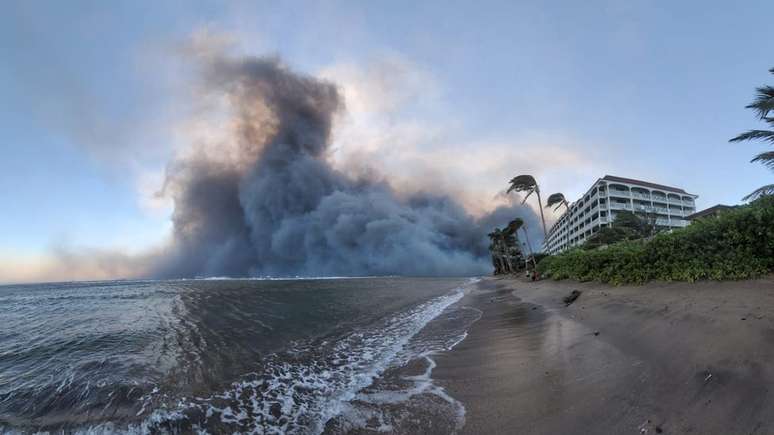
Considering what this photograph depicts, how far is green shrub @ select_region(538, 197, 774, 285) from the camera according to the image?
8711 millimetres

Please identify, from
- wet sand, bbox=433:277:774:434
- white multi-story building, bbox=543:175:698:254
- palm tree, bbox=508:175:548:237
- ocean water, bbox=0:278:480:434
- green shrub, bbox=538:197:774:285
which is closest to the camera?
wet sand, bbox=433:277:774:434

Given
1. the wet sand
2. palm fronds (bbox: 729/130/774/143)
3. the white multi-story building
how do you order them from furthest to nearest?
1. the white multi-story building
2. palm fronds (bbox: 729/130/774/143)
3. the wet sand

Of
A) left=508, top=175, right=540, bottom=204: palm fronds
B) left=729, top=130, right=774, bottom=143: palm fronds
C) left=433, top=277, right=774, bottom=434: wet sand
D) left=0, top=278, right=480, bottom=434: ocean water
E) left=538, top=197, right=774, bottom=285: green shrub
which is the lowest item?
left=0, top=278, right=480, bottom=434: ocean water

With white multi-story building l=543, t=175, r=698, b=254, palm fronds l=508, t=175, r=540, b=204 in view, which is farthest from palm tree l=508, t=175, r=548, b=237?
white multi-story building l=543, t=175, r=698, b=254

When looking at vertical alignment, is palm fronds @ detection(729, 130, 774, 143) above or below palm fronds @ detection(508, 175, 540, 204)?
below

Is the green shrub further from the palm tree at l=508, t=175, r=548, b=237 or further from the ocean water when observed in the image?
the palm tree at l=508, t=175, r=548, b=237

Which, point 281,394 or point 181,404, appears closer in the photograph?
point 181,404

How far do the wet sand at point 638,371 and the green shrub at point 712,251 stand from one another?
0.78 metres

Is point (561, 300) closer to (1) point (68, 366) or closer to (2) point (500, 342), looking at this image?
(2) point (500, 342)

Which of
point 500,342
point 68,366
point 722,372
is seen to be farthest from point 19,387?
point 722,372

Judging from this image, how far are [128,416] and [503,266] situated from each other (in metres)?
84.3

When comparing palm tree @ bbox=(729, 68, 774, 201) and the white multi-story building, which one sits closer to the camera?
palm tree @ bbox=(729, 68, 774, 201)

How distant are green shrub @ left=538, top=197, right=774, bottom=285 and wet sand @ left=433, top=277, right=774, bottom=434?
0.78 metres

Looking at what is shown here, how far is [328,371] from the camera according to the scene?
25.6ft
